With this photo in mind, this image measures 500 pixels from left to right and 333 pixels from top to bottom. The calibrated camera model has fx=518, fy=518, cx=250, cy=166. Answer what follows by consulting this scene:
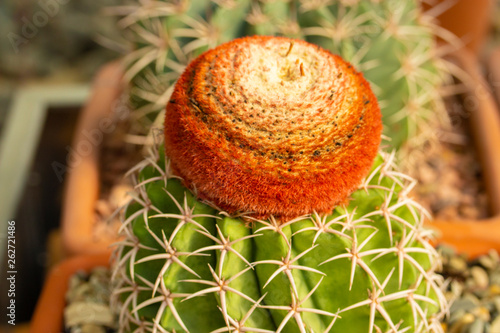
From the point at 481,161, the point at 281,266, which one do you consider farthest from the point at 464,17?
the point at 281,266

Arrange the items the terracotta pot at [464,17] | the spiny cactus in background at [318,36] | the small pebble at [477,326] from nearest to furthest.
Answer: the small pebble at [477,326] → the spiny cactus in background at [318,36] → the terracotta pot at [464,17]

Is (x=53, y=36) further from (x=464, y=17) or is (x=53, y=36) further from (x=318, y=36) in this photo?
(x=464, y=17)

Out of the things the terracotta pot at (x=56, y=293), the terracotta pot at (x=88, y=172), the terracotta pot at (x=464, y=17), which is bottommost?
the terracotta pot at (x=56, y=293)

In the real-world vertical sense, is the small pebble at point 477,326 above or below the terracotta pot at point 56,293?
above

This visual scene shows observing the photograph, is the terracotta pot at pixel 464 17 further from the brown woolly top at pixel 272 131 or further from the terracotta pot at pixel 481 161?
the brown woolly top at pixel 272 131

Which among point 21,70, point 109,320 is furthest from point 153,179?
point 21,70

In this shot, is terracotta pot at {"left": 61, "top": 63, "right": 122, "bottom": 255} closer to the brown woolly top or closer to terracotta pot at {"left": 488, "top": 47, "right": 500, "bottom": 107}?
the brown woolly top

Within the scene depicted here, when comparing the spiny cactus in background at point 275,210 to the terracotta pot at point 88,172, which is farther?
the terracotta pot at point 88,172

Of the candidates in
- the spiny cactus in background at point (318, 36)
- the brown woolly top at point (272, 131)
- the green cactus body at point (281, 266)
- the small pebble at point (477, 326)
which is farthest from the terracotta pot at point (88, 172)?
the small pebble at point (477, 326)

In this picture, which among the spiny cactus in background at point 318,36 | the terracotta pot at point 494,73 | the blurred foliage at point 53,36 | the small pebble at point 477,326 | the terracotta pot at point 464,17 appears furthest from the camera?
the blurred foliage at point 53,36
